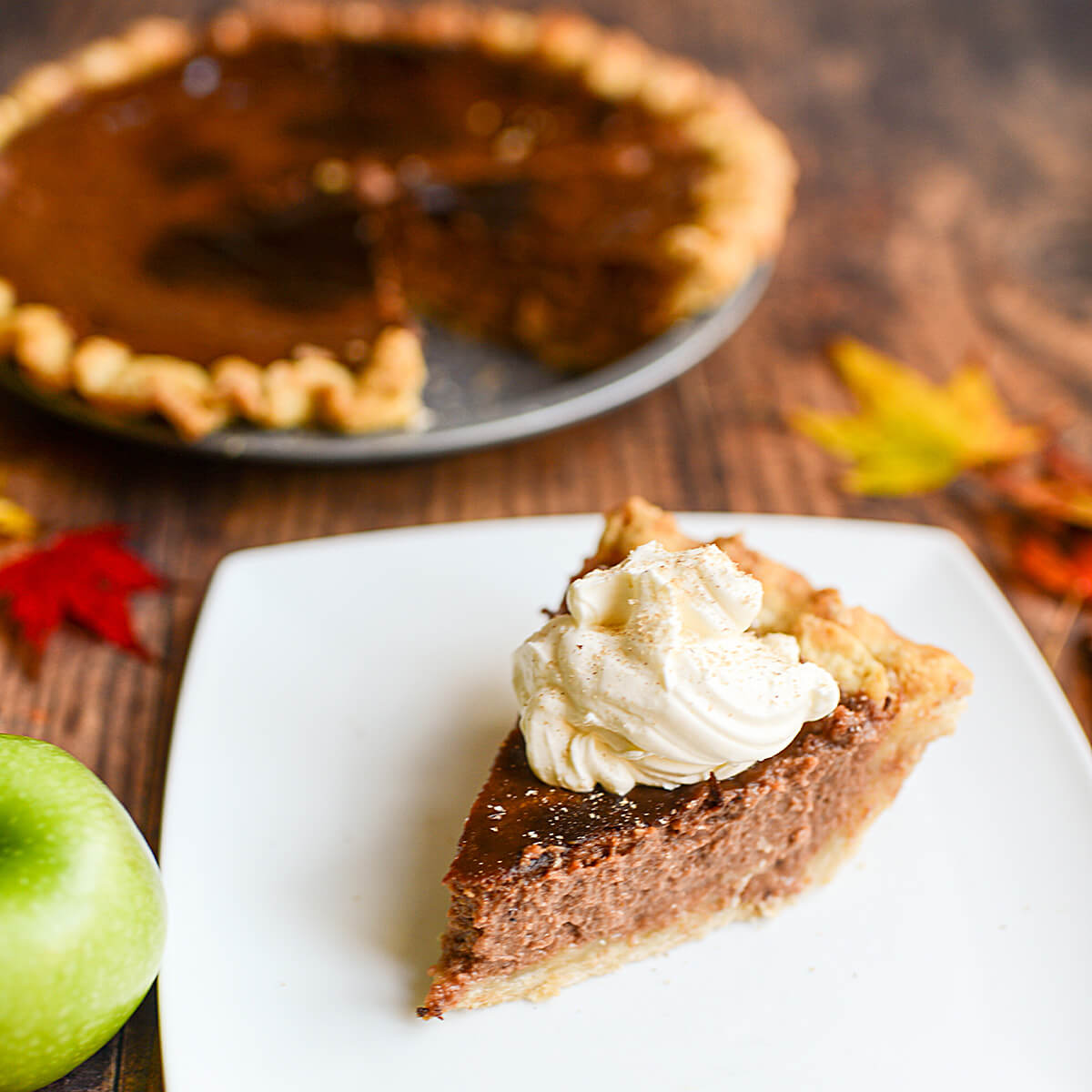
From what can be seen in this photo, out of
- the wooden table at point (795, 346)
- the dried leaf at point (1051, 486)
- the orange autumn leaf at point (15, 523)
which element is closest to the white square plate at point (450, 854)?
the wooden table at point (795, 346)


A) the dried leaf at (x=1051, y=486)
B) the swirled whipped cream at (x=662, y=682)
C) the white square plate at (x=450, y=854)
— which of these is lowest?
the white square plate at (x=450, y=854)

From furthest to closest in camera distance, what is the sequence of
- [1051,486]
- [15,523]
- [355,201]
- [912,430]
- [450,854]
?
[355,201], [912,430], [1051,486], [15,523], [450,854]

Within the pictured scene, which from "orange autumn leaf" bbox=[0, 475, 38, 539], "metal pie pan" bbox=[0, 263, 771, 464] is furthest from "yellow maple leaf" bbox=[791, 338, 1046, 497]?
"orange autumn leaf" bbox=[0, 475, 38, 539]

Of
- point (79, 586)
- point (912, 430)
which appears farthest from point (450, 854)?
point (912, 430)

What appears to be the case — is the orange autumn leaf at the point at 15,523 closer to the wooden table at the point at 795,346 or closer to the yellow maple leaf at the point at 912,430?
the wooden table at the point at 795,346

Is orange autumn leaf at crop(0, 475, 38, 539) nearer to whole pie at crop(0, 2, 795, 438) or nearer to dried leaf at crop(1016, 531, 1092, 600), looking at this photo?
whole pie at crop(0, 2, 795, 438)

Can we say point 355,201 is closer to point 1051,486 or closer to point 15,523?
point 15,523

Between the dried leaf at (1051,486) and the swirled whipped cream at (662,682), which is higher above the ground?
the swirled whipped cream at (662,682)
